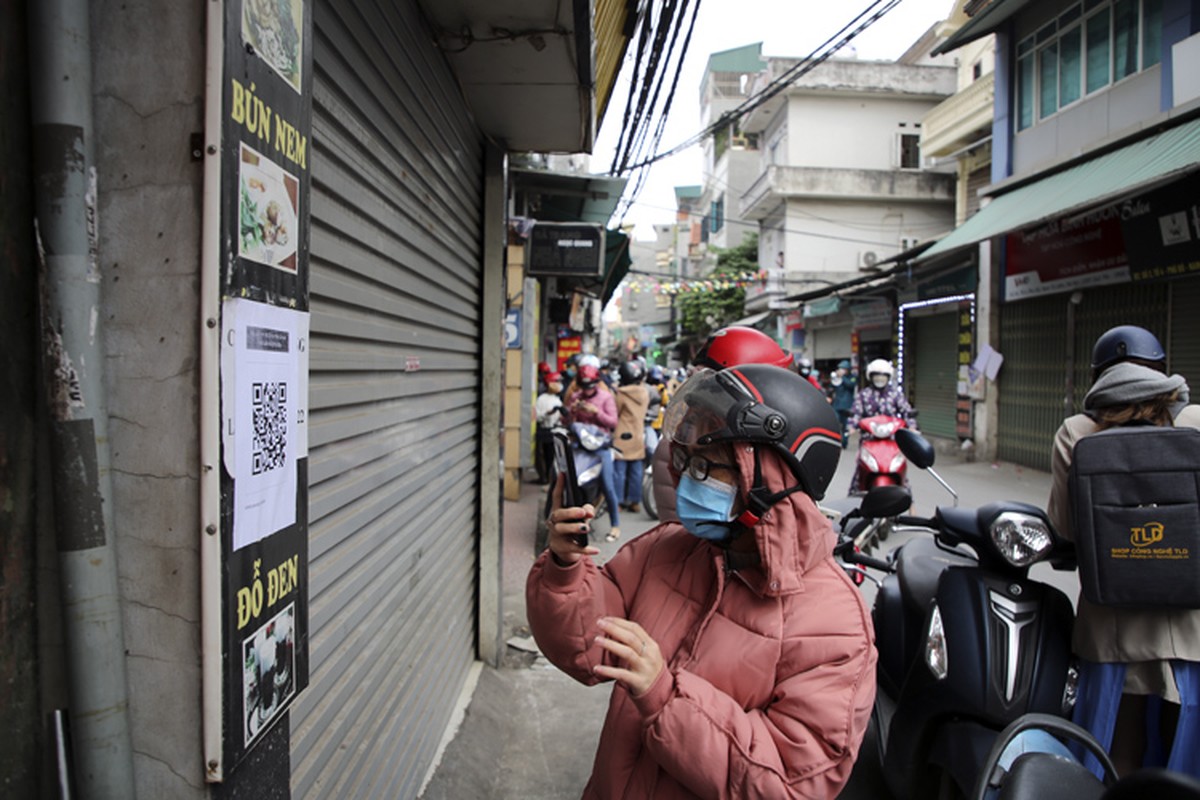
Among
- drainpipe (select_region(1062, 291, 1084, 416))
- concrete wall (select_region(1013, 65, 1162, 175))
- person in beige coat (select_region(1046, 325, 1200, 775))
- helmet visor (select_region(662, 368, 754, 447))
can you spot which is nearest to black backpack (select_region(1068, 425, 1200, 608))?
person in beige coat (select_region(1046, 325, 1200, 775))

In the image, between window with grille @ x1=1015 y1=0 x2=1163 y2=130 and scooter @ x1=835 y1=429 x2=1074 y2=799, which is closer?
scooter @ x1=835 y1=429 x2=1074 y2=799

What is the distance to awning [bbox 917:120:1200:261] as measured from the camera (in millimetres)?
7711

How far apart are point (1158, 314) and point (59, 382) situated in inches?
482

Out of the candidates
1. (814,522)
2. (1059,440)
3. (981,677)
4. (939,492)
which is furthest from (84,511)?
(939,492)

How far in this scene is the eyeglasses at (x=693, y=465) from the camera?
1722 mm

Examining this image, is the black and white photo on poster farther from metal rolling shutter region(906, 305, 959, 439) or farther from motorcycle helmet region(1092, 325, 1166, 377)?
metal rolling shutter region(906, 305, 959, 439)

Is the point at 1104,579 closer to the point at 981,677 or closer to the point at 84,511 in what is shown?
the point at 981,677

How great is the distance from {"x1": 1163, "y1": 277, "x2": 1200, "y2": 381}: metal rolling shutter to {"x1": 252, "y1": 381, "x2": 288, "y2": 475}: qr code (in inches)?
439

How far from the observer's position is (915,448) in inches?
127

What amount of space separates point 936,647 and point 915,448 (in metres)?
0.86

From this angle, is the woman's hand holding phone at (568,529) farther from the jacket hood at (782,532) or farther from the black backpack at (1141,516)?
the black backpack at (1141,516)

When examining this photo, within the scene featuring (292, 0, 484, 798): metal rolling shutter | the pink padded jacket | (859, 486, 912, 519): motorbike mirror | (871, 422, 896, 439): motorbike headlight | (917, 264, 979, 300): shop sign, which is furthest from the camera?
(917, 264, 979, 300): shop sign

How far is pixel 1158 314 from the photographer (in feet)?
33.2

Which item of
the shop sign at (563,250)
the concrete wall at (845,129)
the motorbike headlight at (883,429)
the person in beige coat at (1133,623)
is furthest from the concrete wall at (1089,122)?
the concrete wall at (845,129)
